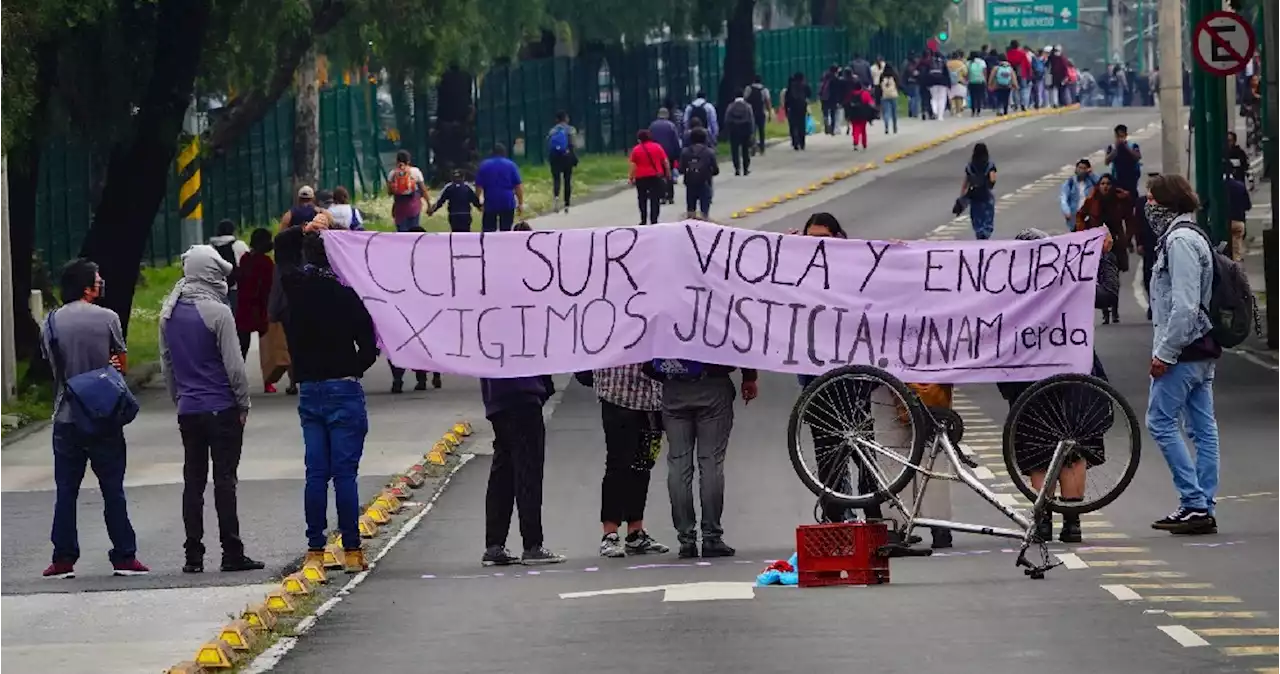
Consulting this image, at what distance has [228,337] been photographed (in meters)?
15.7

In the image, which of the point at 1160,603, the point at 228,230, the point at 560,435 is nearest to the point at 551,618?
the point at 1160,603

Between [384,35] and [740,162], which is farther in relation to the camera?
[740,162]

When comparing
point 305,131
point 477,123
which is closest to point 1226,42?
point 305,131

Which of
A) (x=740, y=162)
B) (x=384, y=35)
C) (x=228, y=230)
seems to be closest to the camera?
(x=228, y=230)

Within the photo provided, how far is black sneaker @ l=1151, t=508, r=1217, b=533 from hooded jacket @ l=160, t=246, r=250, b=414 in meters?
5.25

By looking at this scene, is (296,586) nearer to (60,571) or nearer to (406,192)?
(60,571)

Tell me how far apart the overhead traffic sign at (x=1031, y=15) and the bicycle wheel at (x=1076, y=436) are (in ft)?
278

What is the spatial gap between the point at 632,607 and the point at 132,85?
1603cm

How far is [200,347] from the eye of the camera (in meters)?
15.7

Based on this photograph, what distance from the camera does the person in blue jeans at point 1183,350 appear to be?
1528 cm

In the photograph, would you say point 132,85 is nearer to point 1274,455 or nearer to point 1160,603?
point 1274,455

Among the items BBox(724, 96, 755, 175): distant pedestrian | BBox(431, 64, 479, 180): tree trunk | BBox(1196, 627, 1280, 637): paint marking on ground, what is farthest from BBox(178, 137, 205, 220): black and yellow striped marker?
BBox(1196, 627, 1280, 637): paint marking on ground

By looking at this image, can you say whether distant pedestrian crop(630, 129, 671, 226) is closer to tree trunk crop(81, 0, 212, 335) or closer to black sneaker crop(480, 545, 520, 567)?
tree trunk crop(81, 0, 212, 335)

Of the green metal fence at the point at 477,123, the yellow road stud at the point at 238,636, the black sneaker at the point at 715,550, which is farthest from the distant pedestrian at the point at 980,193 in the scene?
the yellow road stud at the point at 238,636
